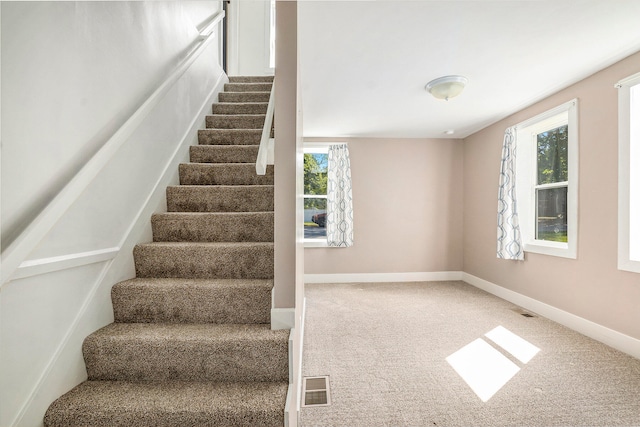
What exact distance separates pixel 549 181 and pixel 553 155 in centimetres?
28

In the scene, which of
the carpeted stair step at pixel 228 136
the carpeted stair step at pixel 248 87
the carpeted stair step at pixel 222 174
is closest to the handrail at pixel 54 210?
the carpeted stair step at pixel 222 174

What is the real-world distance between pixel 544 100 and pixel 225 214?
344 centimetres

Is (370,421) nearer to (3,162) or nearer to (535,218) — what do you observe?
(3,162)

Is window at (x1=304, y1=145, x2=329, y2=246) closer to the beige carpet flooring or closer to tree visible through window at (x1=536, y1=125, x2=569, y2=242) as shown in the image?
the beige carpet flooring

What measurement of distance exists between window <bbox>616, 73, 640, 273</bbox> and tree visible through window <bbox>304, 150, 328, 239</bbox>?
337 cm

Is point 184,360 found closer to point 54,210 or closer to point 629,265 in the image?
point 54,210

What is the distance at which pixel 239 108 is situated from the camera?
3.14 metres

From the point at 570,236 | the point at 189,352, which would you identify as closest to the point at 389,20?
the point at 189,352

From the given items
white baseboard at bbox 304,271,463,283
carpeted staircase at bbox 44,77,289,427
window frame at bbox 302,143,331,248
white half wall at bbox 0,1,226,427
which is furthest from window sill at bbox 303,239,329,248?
white half wall at bbox 0,1,226,427

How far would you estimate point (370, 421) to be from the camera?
1.60 meters

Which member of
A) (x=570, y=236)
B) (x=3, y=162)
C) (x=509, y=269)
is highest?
(x=3, y=162)

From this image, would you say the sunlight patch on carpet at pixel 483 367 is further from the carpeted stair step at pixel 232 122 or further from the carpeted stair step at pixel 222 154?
the carpeted stair step at pixel 232 122

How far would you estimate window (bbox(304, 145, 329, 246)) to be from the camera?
478 centimetres

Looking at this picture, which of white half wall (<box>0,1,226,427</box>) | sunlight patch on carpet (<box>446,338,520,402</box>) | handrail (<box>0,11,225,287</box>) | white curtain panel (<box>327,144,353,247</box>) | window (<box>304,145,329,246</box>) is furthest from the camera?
window (<box>304,145,329,246</box>)
